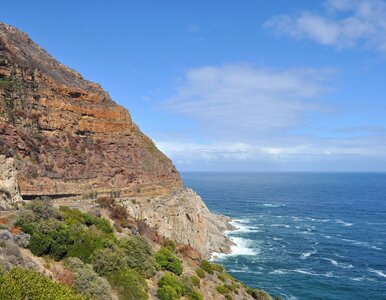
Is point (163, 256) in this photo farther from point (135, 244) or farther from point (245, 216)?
point (245, 216)

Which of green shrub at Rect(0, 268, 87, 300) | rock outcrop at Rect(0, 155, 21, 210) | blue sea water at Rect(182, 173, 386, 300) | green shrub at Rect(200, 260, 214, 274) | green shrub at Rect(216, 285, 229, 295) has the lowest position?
blue sea water at Rect(182, 173, 386, 300)

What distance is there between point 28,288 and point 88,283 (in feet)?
25.9

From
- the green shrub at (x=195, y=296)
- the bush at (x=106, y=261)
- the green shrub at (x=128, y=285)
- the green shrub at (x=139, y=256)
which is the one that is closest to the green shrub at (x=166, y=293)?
the green shrub at (x=128, y=285)

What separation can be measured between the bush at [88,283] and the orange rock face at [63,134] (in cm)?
2261

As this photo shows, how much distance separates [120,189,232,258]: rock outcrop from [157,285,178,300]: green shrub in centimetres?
2478

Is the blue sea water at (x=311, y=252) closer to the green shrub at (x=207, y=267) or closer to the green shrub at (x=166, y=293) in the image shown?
the green shrub at (x=207, y=267)

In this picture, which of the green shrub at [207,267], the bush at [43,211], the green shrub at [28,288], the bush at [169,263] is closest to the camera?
the green shrub at [28,288]

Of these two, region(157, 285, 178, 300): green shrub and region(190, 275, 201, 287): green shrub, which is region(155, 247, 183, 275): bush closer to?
region(190, 275, 201, 287): green shrub

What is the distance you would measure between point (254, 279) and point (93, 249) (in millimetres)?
34908

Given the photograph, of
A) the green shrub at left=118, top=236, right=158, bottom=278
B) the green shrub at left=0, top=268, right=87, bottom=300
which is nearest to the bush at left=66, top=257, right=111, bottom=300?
the green shrub at left=0, top=268, right=87, bottom=300

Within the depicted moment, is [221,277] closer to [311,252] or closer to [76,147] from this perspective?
[76,147]

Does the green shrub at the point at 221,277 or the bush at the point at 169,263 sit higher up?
the bush at the point at 169,263

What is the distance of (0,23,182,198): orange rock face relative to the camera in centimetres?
5162

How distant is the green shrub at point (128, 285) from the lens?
25766 millimetres
